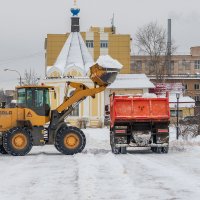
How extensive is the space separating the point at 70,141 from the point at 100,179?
10.2 m

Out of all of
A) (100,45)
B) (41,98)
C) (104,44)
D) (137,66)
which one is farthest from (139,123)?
(137,66)

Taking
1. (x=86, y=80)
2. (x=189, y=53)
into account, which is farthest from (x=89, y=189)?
(x=189, y=53)

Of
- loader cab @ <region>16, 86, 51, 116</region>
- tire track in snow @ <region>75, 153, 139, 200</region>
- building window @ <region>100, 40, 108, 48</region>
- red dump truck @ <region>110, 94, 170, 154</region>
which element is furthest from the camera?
building window @ <region>100, 40, 108, 48</region>

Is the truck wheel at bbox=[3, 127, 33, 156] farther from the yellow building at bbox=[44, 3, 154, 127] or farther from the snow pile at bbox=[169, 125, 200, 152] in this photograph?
the yellow building at bbox=[44, 3, 154, 127]

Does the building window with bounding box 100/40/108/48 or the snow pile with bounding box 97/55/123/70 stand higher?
the building window with bounding box 100/40/108/48

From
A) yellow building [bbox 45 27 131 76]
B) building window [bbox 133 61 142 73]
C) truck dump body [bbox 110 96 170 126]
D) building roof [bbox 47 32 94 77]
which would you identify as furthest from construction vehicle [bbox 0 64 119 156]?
building window [bbox 133 61 142 73]

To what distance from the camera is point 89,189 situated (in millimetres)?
12711

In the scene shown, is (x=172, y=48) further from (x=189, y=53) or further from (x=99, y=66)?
(x=99, y=66)

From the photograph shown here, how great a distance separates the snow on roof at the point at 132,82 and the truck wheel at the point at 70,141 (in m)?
53.4

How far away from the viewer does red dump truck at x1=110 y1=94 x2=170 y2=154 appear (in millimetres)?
24750

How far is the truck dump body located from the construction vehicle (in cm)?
132

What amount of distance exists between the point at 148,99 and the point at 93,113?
133 ft

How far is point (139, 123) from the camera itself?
25.1 metres

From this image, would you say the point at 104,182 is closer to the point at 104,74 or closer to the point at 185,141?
the point at 104,74
